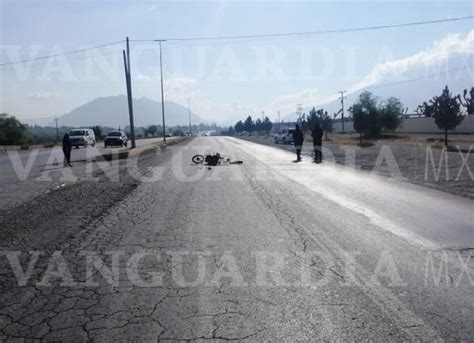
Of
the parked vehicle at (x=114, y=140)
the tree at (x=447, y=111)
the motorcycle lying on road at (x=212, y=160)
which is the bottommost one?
the motorcycle lying on road at (x=212, y=160)

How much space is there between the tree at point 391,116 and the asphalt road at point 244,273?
62780 millimetres

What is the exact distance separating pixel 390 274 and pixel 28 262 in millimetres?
4693

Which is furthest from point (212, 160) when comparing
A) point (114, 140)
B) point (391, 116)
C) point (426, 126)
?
point (426, 126)

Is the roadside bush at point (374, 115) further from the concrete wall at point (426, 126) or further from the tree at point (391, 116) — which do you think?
the concrete wall at point (426, 126)

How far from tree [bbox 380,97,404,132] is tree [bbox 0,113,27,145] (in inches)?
2039

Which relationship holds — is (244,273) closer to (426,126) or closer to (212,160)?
(212,160)

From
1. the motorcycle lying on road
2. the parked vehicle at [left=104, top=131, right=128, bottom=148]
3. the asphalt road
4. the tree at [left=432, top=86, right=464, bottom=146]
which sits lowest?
the asphalt road

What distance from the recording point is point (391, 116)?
71.0 m

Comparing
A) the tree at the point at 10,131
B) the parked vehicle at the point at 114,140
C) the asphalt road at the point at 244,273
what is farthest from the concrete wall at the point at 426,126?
the asphalt road at the point at 244,273

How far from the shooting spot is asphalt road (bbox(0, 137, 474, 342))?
4.20 m

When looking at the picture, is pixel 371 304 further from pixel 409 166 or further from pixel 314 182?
pixel 409 166

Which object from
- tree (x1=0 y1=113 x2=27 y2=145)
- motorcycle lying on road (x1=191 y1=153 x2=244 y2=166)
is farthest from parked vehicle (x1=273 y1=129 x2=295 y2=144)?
tree (x1=0 y1=113 x2=27 y2=145)

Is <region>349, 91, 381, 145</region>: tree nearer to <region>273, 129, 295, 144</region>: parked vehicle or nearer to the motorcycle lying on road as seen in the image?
<region>273, 129, 295, 144</region>: parked vehicle

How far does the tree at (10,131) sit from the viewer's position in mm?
64188
